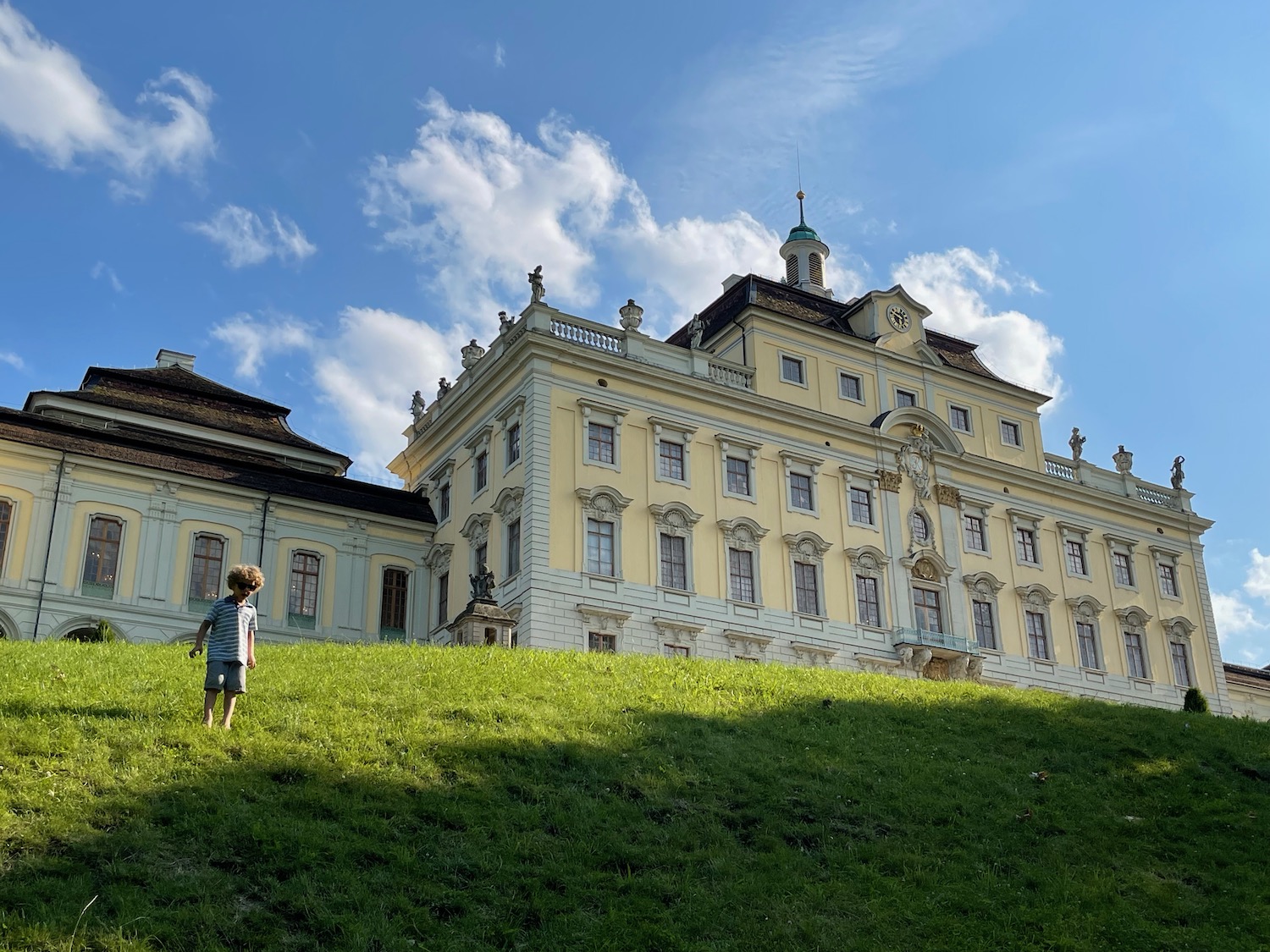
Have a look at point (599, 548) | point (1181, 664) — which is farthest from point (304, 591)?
point (1181, 664)

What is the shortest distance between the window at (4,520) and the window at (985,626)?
2941cm

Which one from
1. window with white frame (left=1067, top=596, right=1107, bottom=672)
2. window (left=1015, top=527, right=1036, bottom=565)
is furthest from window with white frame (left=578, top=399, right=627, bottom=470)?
window with white frame (left=1067, top=596, right=1107, bottom=672)

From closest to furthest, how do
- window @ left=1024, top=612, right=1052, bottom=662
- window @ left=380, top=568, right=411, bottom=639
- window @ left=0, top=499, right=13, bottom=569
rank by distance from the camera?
window @ left=0, top=499, right=13, bottom=569
window @ left=380, top=568, right=411, bottom=639
window @ left=1024, top=612, right=1052, bottom=662

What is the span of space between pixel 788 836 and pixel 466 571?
25068 millimetres

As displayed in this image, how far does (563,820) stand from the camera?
1580cm

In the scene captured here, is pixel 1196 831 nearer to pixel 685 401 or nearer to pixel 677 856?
pixel 677 856

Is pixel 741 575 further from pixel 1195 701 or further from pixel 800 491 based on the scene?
pixel 1195 701

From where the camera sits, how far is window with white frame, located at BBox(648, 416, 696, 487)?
1603 inches

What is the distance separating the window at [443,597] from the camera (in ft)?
137

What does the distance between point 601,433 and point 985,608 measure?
15079 mm

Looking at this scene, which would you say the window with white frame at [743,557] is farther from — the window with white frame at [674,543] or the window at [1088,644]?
the window at [1088,644]

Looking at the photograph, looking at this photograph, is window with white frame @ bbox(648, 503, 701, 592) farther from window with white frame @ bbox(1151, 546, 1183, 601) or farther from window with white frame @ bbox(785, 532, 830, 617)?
window with white frame @ bbox(1151, 546, 1183, 601)

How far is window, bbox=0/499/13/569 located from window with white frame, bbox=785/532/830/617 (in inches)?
864

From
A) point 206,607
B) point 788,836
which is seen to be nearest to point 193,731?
point 788,836
